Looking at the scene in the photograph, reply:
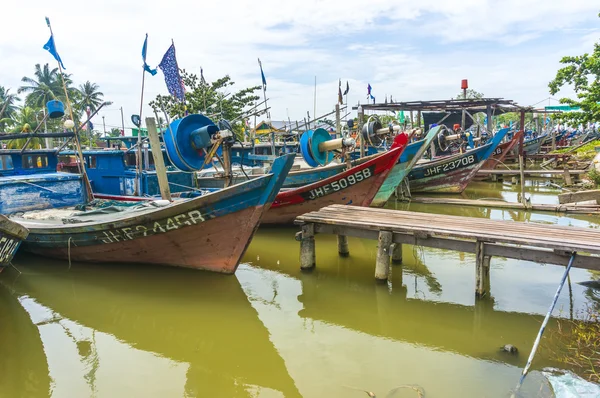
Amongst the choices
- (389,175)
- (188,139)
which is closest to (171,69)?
(188,139)

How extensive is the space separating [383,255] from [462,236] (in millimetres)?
1240

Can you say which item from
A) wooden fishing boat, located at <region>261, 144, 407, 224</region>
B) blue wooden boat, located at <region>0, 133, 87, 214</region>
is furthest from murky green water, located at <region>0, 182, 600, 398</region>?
wooden fishing boat, located at <region>261, 144, 407, 224</region>

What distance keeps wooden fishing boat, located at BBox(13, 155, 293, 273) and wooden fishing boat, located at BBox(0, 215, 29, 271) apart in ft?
3.12

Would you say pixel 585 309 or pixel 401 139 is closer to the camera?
pixel 585 309

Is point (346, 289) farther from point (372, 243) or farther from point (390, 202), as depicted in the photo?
point (390, 202)

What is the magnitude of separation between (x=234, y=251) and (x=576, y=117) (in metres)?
14.8

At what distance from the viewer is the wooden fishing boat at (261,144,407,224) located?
9.52 m

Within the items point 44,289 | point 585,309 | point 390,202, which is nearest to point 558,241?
point 585,309

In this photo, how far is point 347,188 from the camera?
9.63m

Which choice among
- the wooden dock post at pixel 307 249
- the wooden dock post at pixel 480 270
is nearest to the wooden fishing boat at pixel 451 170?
the wooden dock post at pixel 307 249

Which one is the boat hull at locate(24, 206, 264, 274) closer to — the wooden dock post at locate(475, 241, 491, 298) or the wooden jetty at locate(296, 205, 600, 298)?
the wooden jetty at locate(296, 205, 600, 298)

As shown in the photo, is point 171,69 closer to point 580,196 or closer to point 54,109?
point 54,109

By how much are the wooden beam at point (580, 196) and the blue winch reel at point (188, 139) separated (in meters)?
9.08

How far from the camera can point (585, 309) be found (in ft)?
18.6
